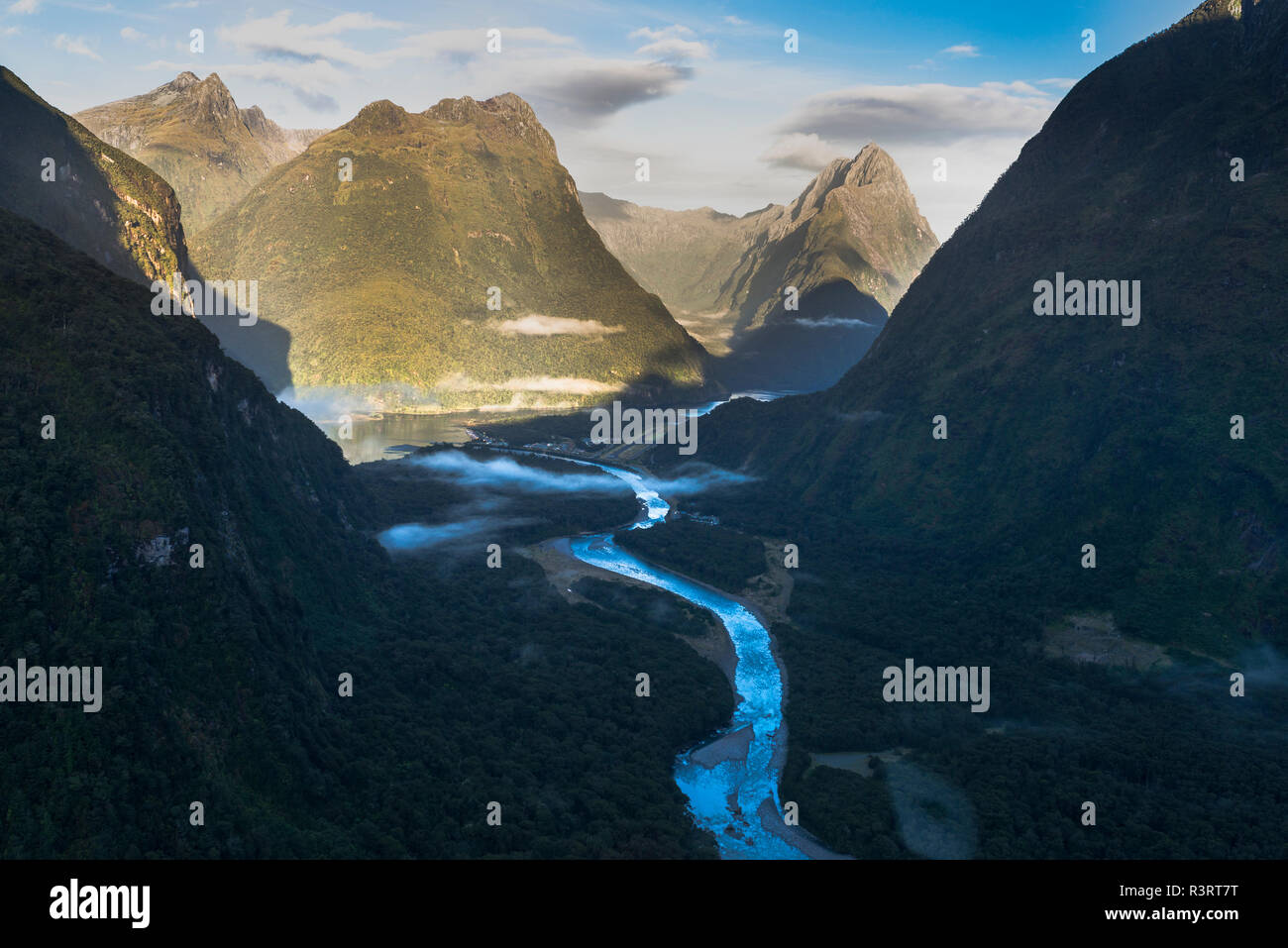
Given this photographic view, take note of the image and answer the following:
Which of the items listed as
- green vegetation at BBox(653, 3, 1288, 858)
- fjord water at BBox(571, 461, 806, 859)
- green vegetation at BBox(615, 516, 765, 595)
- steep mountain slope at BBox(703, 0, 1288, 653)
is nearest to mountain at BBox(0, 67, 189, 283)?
green vegetation at BBox(615, 516, 765, 595)

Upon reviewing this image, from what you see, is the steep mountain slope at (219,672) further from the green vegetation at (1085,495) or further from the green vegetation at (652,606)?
the green vegetation at (1085,495)

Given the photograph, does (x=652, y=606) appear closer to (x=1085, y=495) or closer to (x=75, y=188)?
(x=1085, y=495)

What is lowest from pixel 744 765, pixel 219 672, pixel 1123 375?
pixel 744 765

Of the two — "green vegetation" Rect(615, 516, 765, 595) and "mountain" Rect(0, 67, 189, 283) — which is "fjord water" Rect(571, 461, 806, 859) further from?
"mountain" Rect(0, 67, 189, 283)

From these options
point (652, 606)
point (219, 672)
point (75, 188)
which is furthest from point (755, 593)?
point (75, 188)

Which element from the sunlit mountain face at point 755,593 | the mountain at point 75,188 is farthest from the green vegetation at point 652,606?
the mountain at point 75,188
